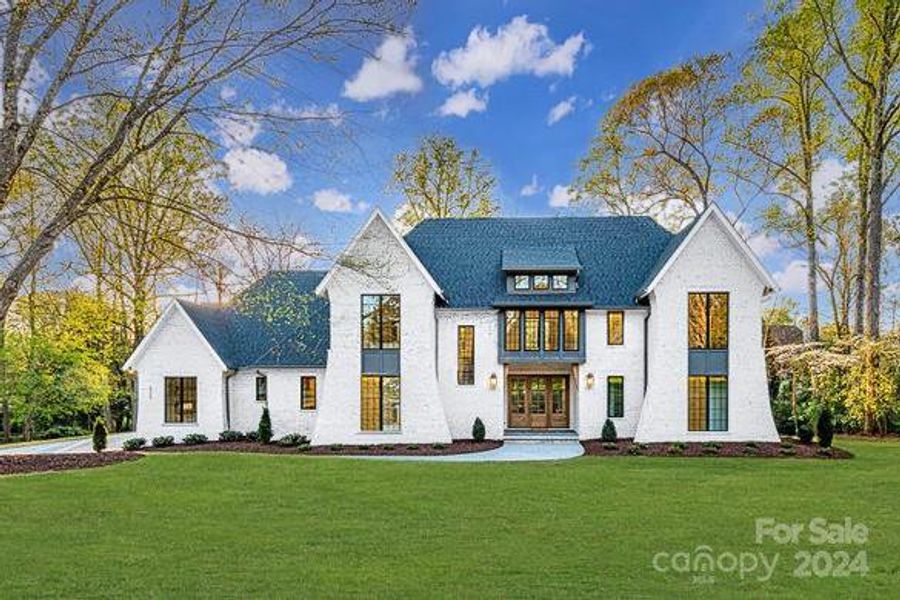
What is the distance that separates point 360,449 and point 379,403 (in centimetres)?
172

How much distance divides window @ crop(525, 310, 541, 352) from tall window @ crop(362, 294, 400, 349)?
4.43 metres

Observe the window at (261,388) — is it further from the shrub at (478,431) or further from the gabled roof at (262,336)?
the shrub at (478,431)

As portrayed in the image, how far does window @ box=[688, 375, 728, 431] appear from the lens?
20391 millimetres

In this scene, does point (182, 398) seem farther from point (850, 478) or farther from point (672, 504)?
point (850, 478)

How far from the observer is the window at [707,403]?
20.4 meters

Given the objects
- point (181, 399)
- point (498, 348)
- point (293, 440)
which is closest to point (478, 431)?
point (498, 348)

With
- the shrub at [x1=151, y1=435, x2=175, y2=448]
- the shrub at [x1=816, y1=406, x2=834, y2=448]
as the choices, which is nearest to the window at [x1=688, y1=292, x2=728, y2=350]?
the shrub at [x1=816, y1=406, x2=834, y2=448]

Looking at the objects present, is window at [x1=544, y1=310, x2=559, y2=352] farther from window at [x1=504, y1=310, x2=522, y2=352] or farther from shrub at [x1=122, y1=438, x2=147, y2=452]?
shrub at [x1=122, y1=438, x2=147, y2=452]

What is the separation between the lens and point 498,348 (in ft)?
71.4

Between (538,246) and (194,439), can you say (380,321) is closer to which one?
(538,246)

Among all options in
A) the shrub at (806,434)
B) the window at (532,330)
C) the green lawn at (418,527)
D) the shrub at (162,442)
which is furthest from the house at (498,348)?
the green lawn at (418,527)

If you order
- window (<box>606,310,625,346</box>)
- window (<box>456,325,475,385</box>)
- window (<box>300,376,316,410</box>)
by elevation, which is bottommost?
window (<box>300,376,316,410</box>)

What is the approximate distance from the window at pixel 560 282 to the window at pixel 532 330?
112 cm

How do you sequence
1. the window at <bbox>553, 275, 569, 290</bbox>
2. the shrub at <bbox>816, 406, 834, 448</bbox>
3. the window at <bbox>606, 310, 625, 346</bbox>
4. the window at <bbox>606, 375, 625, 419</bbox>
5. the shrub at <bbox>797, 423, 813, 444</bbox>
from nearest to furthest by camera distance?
the shrub at <bbox>816, 406, 834, 448</bbox>, the shrub at <bbox>797, 423, 813, 444</bbox>, the window at <bbox>606, 375, 625, 419</bbox>, the window at <bbox>606, 310, 625, 346</bbox>, the window at <bbox>553, 275, 569, 290</bbox>
